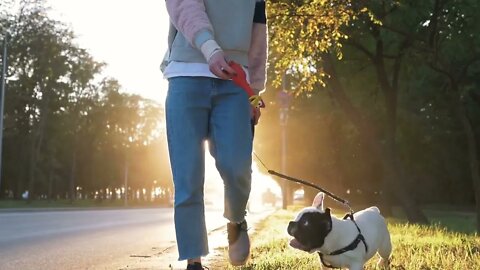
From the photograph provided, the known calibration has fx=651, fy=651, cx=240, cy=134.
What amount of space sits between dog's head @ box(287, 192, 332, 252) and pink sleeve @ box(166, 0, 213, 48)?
1.34 metres

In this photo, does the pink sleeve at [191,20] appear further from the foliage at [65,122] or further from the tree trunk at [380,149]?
the foliage at [65,122]

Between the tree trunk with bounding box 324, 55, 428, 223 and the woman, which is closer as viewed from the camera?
the woman

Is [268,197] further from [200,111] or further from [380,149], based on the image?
[200,111]

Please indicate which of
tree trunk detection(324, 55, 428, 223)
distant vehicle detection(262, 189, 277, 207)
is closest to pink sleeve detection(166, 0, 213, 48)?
tree trunk detection(324, 55, 428, 223)

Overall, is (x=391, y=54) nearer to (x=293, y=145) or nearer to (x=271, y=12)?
(x=271, y=12)

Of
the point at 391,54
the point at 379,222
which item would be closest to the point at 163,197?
the point at 391,54

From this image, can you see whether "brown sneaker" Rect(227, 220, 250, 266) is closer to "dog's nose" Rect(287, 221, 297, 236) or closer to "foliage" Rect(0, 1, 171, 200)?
"dog's nose" Rect(287, 221, 297, 236)

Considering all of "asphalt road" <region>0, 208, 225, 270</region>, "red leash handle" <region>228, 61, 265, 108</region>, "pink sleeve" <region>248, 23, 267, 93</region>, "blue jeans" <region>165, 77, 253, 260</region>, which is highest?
"pink sleeve" <region>248, 23, 267, 93</region>

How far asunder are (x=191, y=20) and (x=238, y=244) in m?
1.48

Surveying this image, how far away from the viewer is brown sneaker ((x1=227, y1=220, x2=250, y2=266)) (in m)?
4.23

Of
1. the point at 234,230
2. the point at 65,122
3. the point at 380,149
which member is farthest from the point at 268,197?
the point at 234,230

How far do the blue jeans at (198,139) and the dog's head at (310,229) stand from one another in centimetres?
54

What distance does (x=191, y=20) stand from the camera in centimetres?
377

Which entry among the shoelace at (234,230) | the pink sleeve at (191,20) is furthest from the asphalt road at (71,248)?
the pink sleeve at (191,20)
